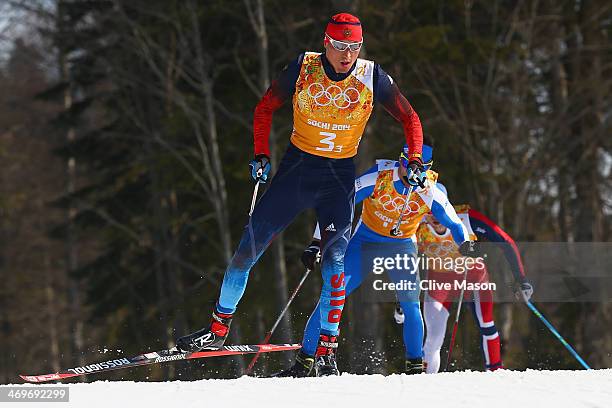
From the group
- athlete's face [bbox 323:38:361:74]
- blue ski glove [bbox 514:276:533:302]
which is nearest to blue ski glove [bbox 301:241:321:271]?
athlete's face [bbox 323:38:361:74]

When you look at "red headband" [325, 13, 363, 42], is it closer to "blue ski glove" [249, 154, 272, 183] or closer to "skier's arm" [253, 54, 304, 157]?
"skier's arm" [253, 54, 304, 157]

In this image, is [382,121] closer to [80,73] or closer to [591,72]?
[591,72]

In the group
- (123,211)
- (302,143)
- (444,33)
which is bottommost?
(302,143)

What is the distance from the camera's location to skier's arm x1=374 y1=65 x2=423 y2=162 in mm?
6891

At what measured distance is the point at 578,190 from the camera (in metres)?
17.9

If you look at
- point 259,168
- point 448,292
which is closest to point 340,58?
point 259,168

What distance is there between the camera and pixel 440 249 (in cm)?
971

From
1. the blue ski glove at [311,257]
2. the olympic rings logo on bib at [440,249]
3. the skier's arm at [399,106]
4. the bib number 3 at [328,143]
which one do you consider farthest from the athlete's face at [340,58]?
the olympic rings logo on bib at [440,249]

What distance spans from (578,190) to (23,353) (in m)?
20.8

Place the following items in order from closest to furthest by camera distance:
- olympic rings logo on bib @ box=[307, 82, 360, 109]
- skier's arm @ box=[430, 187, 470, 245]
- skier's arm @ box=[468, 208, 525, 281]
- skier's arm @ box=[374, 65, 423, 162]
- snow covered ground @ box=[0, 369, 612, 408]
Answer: snow covered ground @ box=[0, 369, 612, 408]
olympic rings logo on bib @ box=[307, 82, 360, 109]
skier's arm @ box=[374, 65, 423, 162]
skier's arm @ box=[430, 187, 470, 245]
skier's arm @ box=[468, 208, 525, 281]

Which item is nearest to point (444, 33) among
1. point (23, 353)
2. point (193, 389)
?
point (193, 389)

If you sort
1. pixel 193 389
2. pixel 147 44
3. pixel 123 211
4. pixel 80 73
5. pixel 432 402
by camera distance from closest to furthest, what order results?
pixel 432 402 → pixel 193 389 → pixel 147 44 → pixel 80 73 → pixel 123 211

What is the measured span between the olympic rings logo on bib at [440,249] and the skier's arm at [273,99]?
3.11m

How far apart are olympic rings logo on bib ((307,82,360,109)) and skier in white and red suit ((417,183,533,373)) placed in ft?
9.86
